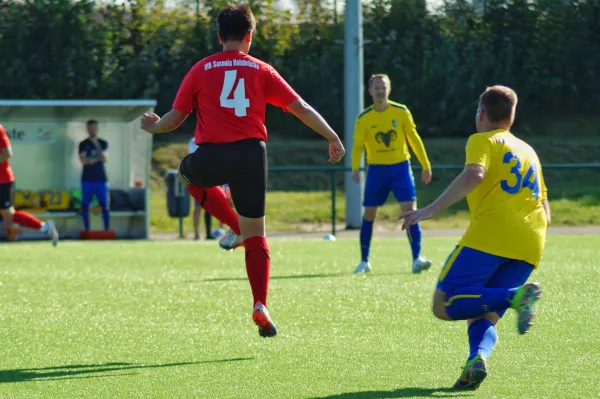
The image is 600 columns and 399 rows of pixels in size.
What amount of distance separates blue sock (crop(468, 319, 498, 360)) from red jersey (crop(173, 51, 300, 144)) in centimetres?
185

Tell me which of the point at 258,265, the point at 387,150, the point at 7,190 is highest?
the point at 387,150

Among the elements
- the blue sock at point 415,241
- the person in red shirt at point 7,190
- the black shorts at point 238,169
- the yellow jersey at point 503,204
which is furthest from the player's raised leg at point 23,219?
the yellow jersey at point 503,204

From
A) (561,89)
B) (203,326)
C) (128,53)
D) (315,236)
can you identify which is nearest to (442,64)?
(561,89)

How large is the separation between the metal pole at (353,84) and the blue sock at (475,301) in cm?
1618

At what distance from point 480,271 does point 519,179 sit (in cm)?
50

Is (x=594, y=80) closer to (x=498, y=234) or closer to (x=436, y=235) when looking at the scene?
(x=436, y=235)

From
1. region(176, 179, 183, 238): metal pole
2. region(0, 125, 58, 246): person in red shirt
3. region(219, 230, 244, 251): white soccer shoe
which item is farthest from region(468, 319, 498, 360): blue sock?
region(176, 179, 183, 238): metal pole

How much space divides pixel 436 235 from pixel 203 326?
13.0m

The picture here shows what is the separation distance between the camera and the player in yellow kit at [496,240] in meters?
5.48

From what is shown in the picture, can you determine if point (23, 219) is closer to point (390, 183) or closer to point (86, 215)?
point (86, 215)

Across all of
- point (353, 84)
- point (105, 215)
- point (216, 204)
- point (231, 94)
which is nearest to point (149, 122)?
point (231, 94)

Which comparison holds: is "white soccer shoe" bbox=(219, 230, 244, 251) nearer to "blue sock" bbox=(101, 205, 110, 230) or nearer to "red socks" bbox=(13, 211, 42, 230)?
"red socks" bbox=(13, 211, 42, 230)

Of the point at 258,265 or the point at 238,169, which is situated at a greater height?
the point at 238,169

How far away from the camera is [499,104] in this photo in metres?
5.67
